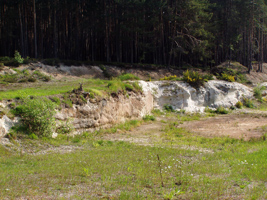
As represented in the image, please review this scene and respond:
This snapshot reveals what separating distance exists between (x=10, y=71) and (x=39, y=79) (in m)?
2.59

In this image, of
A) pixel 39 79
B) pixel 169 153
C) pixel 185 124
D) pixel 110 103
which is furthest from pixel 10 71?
pixel 169 153

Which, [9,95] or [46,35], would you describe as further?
[46,35]

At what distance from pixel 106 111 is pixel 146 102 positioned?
21.0 feet

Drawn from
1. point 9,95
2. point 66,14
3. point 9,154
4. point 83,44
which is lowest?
point 9,154

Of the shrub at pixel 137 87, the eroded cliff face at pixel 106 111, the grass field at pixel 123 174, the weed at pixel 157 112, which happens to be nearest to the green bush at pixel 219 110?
the weed at pixel 157 112

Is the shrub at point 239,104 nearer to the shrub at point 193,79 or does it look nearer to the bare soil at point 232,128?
the shrub at point 193,79

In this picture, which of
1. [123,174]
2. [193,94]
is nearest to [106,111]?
[123,174]

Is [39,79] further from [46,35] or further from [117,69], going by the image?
[46,35]

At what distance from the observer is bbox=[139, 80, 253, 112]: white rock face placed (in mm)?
24839

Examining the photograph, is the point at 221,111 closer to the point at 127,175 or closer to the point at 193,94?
the point at 193,94

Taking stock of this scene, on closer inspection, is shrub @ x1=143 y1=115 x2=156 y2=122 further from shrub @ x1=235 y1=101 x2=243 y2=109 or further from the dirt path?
shrub @ x1=235 y1=101 x2=243 y2=109

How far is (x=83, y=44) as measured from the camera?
41.7 m

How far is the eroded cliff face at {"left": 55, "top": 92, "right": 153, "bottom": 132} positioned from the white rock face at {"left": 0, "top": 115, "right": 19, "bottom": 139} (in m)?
2.30

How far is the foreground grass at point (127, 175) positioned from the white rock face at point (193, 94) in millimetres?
14158
